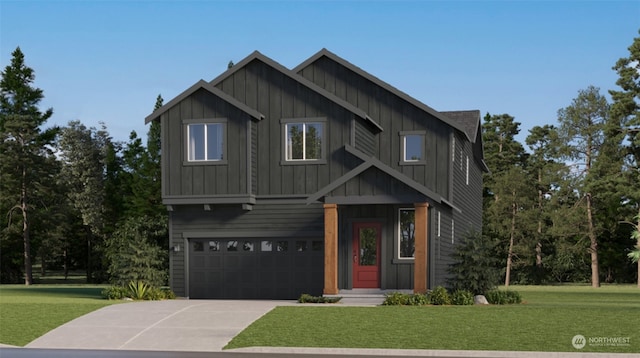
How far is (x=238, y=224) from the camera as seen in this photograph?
98.1ft

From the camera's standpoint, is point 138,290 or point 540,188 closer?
point 138,290

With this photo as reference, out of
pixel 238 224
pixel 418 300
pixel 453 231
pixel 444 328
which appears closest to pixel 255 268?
pixel 238 224

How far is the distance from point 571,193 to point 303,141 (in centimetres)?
3493

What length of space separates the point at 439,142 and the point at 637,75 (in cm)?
2609

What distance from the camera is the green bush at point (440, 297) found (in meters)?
23.9

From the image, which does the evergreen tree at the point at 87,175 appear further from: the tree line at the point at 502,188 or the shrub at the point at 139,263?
the shrub at the point at 139,263

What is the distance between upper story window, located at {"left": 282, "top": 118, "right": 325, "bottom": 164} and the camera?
29669 millimetres

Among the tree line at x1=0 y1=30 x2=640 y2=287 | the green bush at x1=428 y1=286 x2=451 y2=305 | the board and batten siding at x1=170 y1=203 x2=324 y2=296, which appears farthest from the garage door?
the tree line at x1=0 y1=30 x2=640 y2=287

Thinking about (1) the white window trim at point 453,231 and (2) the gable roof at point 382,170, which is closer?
(2) the gable roof at point 382,170

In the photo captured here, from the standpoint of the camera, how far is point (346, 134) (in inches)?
1159

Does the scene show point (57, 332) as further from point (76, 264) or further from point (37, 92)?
point (76, 264)

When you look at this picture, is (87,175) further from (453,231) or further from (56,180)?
(453,231)
